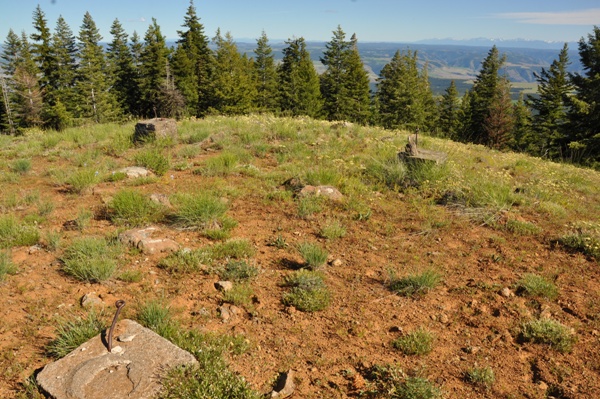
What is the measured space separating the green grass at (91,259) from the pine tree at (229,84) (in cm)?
3549

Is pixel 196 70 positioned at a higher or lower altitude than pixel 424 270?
higher

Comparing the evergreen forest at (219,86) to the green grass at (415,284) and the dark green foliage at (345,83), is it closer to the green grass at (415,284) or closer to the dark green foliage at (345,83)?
the dark green foliage at (345,83)

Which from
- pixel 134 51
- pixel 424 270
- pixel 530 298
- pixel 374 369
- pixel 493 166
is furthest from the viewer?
pixel 134 51

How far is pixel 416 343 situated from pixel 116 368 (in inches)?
93.8

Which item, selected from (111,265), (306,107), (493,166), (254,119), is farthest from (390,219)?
(306,107)

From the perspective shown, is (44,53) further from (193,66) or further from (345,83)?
(345,83)

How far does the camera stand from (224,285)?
4.13m

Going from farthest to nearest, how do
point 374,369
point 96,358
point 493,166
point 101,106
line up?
point 101,106
point 493,166
point 374,369
point 96,358

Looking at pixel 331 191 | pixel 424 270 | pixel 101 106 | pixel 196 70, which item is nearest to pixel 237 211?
pixel 331 191

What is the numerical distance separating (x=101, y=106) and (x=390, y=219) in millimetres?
43412

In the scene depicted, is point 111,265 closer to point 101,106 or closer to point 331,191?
point 331,191

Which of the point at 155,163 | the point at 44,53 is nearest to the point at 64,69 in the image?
the point at 44,53

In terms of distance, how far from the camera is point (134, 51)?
1858 inches

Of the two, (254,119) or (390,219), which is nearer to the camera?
(390,219)
